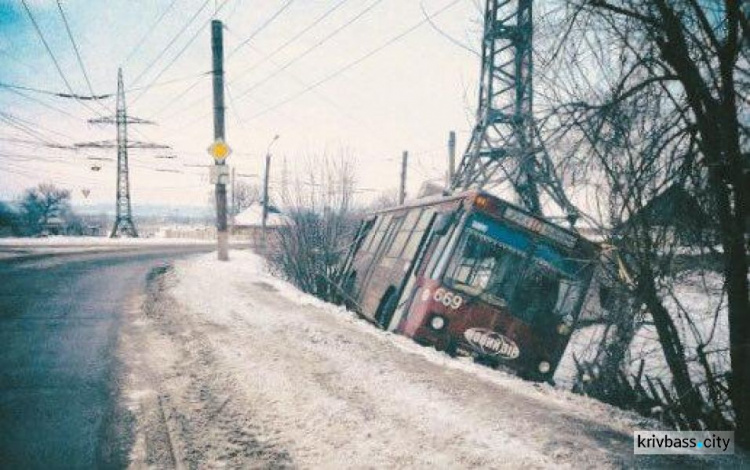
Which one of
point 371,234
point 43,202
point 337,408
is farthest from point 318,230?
point 43,202

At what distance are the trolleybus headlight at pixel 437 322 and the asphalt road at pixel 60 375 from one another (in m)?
3.91

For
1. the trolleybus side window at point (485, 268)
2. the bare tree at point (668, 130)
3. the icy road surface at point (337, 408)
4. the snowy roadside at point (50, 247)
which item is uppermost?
the bare tree at point (668, 130)

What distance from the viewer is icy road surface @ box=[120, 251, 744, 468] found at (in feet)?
10.2

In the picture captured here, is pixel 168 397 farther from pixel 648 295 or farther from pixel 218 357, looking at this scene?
pixel 648 295

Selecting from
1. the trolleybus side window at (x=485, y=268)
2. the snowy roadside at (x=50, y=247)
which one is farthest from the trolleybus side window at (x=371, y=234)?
the snowy roadside at (x=50, y=247)

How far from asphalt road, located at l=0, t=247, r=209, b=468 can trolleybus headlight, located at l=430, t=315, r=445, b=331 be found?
154 inches

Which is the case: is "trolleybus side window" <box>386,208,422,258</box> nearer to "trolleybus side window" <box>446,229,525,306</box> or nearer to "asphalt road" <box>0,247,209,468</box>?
"trolleybus side window" <box>446,229,525,306</box>

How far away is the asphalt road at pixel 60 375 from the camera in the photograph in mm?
3102

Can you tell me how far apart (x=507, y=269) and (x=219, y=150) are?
11544 millimetres

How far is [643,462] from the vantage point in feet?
10.3

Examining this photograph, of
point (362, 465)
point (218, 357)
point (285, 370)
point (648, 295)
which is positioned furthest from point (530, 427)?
point (218, 357)

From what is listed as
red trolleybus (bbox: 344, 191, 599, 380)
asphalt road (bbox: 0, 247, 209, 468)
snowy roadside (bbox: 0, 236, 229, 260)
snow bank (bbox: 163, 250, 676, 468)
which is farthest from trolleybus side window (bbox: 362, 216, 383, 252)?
snowy roadside (bbox: 0, 236, 229, 260)

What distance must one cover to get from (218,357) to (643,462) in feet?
13.0

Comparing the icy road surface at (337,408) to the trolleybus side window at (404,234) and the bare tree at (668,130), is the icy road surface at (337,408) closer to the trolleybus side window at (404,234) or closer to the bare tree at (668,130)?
the bare tree at (668,130)
